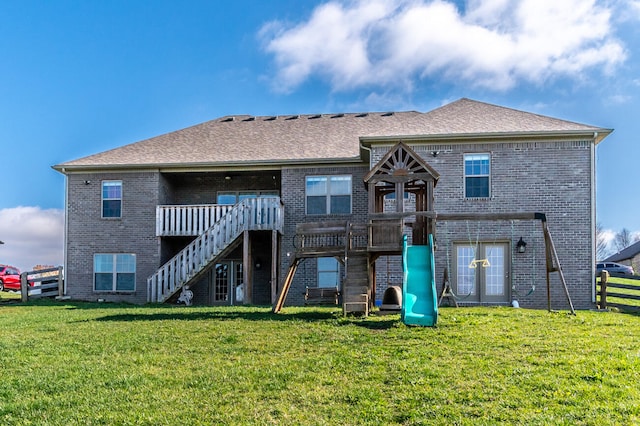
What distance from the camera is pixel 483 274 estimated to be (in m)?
18.4

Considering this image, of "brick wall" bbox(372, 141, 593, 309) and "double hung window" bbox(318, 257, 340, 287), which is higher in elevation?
"brick wall" bbox(372, 141, 593, 309)

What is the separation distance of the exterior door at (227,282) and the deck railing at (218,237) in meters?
2.51

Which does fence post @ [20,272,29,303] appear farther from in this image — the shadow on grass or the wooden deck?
the wooden deck

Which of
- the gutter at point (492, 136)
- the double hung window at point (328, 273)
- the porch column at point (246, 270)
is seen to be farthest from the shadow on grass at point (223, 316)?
the gutter at point (492, 136)

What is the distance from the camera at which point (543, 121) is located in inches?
758

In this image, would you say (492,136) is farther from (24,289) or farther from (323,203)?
(24,289)

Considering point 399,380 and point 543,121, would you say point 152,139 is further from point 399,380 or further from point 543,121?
point 399,380

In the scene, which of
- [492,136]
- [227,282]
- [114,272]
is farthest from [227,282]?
[492,136]

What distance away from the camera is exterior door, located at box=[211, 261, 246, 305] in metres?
22.4

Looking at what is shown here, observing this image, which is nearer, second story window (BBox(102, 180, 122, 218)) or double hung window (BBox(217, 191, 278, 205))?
second story window (BBox(102, 180, 122, 218))

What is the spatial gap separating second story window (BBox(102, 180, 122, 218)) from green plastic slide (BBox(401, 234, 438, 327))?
12.6m

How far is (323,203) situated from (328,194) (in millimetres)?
353

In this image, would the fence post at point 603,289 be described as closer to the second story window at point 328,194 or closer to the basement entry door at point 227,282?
the second story window at point 328,194

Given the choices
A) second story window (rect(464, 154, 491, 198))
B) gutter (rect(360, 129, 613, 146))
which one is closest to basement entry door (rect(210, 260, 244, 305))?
gutter (rect(360, 129, 613, 146))
